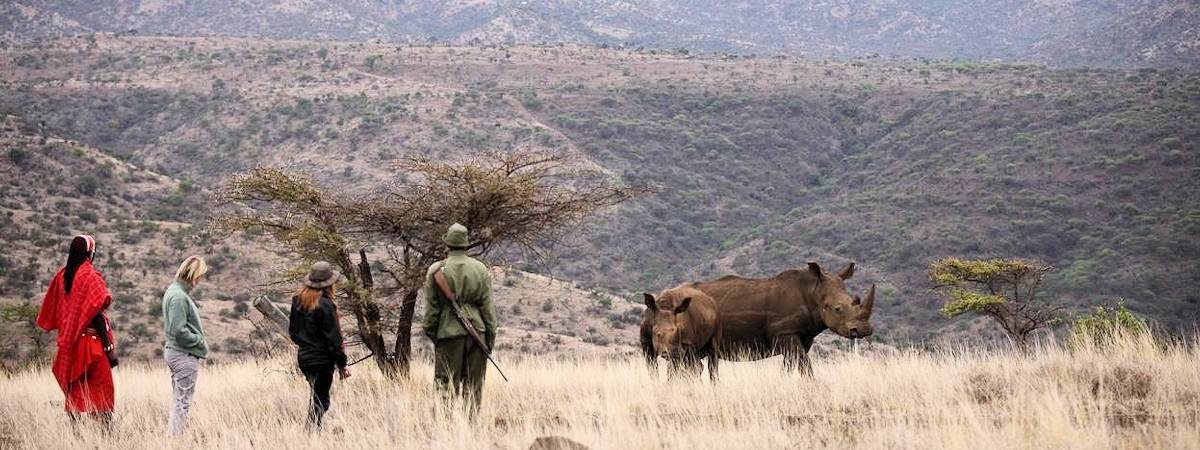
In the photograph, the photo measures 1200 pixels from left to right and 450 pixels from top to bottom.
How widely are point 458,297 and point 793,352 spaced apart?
4.76 m

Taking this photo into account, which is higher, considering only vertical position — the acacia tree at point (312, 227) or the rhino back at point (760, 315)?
the acacia tree at point (312, 227)

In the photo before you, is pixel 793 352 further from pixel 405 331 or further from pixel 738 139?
pixel 738 139

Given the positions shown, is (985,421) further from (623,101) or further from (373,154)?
(623,101)

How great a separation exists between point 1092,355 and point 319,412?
804cm

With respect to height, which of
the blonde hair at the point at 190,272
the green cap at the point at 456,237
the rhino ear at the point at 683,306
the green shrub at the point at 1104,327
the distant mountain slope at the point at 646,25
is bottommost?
the green shrub at the point at 1104,327

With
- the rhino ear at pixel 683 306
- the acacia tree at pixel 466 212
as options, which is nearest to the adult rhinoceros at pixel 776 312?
the rhino ear at pixel 683 306

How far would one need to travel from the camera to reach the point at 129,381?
16.8 meters

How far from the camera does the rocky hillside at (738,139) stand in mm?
58375

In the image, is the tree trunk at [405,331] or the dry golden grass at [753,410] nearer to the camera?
the dry golden grass at [753,410]

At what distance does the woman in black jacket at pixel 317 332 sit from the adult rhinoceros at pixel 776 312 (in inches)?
166

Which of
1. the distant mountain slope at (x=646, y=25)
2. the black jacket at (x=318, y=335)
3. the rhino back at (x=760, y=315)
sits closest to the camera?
the black jacket at (x=318, y=335)

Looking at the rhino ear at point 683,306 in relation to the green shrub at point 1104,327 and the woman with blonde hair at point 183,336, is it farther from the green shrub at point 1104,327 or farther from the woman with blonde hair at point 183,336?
the woman with blonde hair at point 183,336

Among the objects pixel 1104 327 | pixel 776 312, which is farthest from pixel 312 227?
pixel 1104 327

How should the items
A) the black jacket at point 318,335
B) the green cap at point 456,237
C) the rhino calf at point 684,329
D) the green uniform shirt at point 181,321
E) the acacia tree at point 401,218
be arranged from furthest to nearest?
the acacia tree at point 401,218
the rhino calf at point 684,329
the green cap at point 456,237
the green uniform shirt at point 181,321
the black jacket at point 318,335
